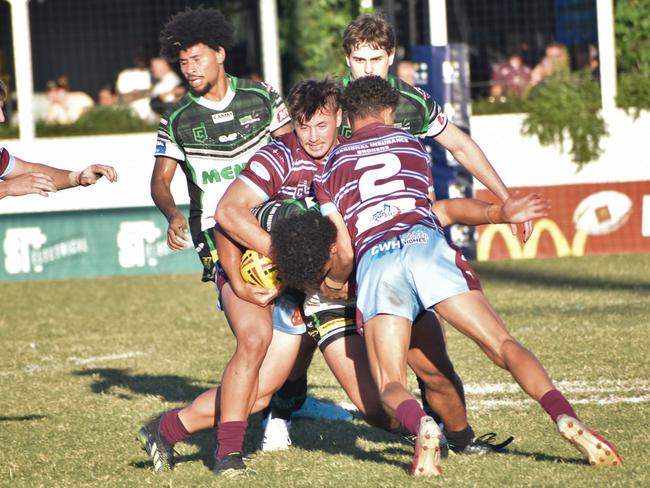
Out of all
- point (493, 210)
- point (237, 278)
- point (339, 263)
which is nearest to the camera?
point (493, 210)

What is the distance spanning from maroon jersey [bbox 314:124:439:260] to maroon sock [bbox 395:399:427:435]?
→ 72cm

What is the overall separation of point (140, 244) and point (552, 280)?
18.4 ft

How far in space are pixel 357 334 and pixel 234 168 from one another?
127cm

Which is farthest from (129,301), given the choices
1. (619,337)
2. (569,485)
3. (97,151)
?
(569,485)

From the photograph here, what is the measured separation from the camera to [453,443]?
604 cm

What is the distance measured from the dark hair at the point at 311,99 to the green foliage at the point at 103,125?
10477 mm

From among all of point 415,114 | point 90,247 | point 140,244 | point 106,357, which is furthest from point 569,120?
point 415,114

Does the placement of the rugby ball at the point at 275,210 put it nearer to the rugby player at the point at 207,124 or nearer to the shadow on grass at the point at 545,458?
the rugby player at the point at 207,124

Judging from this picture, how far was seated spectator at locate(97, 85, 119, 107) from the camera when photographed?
16905 millimetres

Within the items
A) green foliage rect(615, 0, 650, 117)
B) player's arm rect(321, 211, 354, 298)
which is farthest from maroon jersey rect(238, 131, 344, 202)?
green foliage rect(615, 0, 650, 117)

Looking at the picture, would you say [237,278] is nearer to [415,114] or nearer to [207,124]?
[207,124]

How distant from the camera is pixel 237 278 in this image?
571 cm

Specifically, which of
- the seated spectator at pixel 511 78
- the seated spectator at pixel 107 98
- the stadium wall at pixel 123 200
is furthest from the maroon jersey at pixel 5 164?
the seated spectator at pixel 511 78

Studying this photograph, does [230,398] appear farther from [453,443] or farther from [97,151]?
[97,151]
